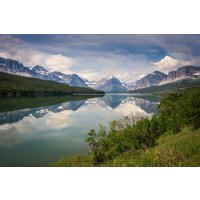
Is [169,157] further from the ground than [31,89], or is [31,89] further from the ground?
[31,89]

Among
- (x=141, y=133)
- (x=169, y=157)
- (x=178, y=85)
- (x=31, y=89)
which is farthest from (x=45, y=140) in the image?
(x=31, y=89)

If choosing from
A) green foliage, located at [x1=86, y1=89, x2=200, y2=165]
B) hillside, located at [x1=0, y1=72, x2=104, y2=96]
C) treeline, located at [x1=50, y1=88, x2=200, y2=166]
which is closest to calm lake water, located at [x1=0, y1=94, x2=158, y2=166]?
treeline, located at [x1=50, y1=88, x2=200, y2=166]

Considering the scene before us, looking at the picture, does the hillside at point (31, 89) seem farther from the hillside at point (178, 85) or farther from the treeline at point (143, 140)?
the treeline at point (143, 140)

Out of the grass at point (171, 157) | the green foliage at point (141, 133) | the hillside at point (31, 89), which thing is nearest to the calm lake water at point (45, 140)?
the green foliage at point (141, 133)

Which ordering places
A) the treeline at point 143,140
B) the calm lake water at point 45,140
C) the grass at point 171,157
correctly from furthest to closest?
the calm lake water at point 45,140
the treeline at point 143,140
the grass at point 171,157

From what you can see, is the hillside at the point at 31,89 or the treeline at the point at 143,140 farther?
the hillside at the point at 31,89

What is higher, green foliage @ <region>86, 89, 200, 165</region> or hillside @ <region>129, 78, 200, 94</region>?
hillside @ <region>129, 78, 200, 94</region>

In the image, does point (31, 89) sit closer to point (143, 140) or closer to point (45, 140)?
point (45, 140)

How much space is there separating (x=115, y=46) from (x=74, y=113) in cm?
1189

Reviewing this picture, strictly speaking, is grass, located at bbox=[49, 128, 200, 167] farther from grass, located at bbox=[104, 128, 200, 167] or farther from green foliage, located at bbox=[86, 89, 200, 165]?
green foliage, located at bbox=[86, 89, 200, 165]
